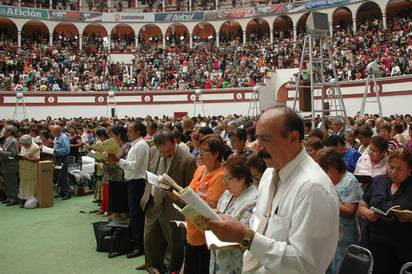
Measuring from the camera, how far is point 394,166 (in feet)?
11.6

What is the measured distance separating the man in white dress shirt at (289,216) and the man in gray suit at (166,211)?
2.84m

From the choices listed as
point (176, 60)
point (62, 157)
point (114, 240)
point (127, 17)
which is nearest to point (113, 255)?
point (114, 240)

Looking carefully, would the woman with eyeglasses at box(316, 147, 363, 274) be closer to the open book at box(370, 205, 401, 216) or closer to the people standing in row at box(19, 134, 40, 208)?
the open book at box(370, 205, 401, 216)

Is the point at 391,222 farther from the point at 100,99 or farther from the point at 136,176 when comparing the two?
the point at 100,99

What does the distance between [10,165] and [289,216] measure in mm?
9563

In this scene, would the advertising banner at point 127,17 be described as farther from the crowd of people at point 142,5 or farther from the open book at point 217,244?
the open book at point 217,244

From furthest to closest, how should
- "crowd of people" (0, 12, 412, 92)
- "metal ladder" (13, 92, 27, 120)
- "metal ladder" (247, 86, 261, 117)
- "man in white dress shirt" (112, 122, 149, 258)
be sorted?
"crowd of people" (0, 12, 412, 92), "metal ladder" (13, 92, 27, 120), "metal ladder" (247, 86, 261, 117), "man in white dress shirt" (112, 122, 149, 258)

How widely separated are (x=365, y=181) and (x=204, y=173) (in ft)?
6.53

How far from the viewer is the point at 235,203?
311cm

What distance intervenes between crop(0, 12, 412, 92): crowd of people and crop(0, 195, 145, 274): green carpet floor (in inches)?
807

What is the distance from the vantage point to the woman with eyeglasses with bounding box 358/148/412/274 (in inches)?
134

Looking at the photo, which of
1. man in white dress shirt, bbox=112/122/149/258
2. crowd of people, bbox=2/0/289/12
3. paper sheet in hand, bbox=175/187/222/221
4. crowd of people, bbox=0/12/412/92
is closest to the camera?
paper sheet in hand, bbox=175/187/222/221

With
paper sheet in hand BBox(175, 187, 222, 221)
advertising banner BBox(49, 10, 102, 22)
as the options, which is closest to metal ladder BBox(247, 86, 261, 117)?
paper sheet in hand BBox(175, 187, 222, 221)

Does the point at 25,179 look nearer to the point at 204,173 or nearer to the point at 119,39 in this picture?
the point at 204,173
